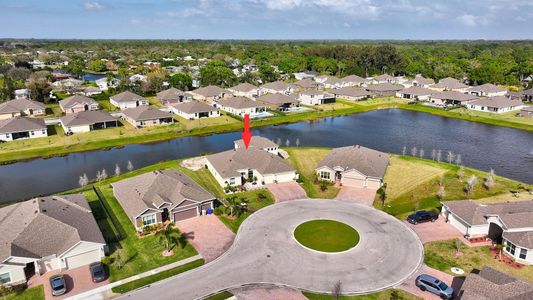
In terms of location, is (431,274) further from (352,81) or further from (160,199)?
(352,81)

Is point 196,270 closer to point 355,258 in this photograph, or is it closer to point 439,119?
point 355,258

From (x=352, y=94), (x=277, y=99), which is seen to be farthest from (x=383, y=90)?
(x=277, y=99)

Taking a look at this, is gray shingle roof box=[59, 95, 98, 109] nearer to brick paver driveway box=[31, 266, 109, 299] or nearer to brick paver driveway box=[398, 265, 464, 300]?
brick paver driveway box=[31, 266, 109, 299]

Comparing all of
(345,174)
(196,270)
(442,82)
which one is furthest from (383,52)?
(196,270)

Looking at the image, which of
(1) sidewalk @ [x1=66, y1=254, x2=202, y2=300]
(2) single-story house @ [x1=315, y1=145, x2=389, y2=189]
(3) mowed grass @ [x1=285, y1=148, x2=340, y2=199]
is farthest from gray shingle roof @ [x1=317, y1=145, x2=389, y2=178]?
(1) sidewalk @ [x1=66, y1=254, x2=202, y2=300]

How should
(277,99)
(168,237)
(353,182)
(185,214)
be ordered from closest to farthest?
1. (168,237)
2. (185,214)
3. (353,182)
4. (277,99)

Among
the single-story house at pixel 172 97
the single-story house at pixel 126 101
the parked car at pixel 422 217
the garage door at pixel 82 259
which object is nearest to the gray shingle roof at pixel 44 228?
the garage door at pixel 82 259
